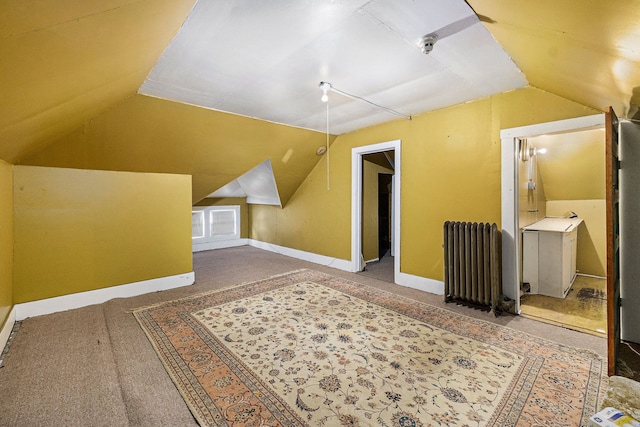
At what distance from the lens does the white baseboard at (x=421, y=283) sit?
345cm

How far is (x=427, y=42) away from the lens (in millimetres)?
1885

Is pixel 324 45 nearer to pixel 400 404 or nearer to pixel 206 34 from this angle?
pixel 206 34

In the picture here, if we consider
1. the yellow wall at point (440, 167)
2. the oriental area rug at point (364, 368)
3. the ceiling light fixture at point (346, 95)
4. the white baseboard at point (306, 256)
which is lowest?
the oriental area rug at point (364, 368)

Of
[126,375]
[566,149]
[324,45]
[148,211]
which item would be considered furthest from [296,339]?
[566,149]

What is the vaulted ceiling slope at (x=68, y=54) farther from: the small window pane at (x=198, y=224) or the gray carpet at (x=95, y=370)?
the small window pane at (x=198, y=224)

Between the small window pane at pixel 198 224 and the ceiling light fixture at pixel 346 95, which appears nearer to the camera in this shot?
the ceiling light fixture at pixel 346 95

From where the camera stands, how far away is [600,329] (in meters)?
2.46

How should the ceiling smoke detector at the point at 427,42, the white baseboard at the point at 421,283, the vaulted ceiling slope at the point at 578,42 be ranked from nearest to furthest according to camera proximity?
1. the vaulted ceiling slope at the point at 578,42
2. the ceiling smoke detector at the point at 427,42
3. the white baseboard at the point at 421,283

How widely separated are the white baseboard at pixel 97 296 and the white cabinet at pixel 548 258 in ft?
15.0

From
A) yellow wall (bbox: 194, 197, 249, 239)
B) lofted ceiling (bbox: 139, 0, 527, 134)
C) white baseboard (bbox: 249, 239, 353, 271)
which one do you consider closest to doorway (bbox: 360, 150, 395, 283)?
white baseboard (bbox: 249, 239, 353, 271)

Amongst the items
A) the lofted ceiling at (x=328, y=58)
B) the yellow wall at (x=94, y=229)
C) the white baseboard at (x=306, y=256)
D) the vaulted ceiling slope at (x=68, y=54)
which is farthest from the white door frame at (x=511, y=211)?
the yellow wall at (x=94, y=229)

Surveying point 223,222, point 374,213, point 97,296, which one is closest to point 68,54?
point 97,296

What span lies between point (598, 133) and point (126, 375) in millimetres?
5636

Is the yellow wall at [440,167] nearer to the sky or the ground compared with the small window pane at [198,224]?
nearer to the sky
